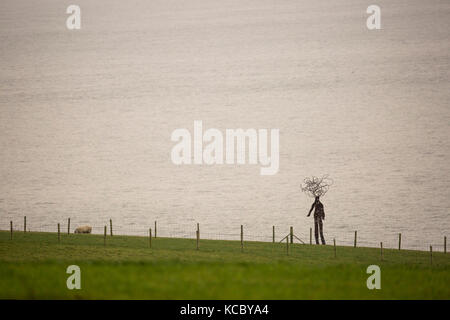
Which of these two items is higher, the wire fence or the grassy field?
the grassy field

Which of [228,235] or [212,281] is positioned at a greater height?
[212,281]

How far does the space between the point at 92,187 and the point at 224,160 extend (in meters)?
40.0

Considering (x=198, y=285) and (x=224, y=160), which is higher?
(x=224, y=160)

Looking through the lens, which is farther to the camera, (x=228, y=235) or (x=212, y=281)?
(x=228, y=235)

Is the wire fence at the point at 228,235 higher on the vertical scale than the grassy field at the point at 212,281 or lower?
lower

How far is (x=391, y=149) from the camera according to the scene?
171375 mm

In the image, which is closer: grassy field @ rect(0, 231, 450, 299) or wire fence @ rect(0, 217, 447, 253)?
grassy field @ rect(0, 231, 450, 299)

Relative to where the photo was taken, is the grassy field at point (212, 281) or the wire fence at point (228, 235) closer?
the grassy field at point (212, 281)

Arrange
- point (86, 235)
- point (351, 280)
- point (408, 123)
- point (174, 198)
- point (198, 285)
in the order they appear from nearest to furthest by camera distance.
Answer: point (198, 285)
point (351, 280)
point (86, 235)
point (174, 198)
point (408, 123)
